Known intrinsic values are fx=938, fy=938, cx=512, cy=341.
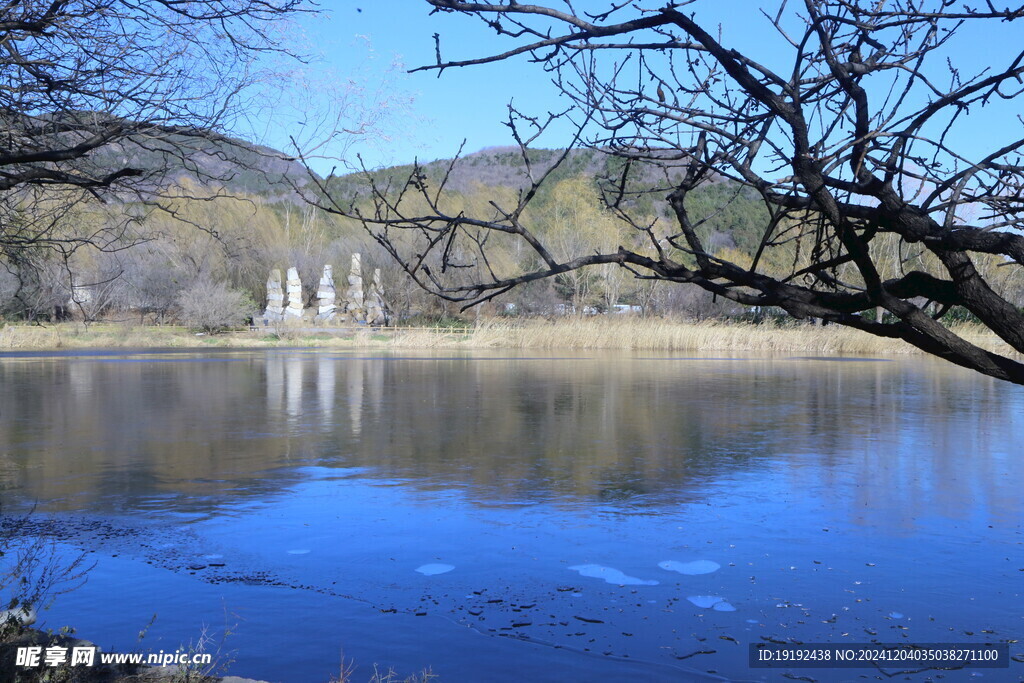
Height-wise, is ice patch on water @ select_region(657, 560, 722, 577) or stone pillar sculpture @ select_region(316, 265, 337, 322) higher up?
stone pillar sculpture @ select_region(316, 265, 337, 322)

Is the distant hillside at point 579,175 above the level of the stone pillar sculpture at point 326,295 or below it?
above

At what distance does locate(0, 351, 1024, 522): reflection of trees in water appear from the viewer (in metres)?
8.93

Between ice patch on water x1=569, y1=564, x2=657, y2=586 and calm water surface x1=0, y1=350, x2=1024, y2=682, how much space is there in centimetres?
3

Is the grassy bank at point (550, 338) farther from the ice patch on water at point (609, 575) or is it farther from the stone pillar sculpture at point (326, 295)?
the ice patch on water at point (609, 575)

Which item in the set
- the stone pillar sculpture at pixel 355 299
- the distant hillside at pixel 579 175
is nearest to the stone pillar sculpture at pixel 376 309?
the stone pillar sculpture at pixel 355 299

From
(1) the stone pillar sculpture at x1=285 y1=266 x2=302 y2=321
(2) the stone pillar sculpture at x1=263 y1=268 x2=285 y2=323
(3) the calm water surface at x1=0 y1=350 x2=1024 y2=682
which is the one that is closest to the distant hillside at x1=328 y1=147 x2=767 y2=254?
(1) the stone pillar sculpture at x1=285 y1=266 x2=302 y2=321

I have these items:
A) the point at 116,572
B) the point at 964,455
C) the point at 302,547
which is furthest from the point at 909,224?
the point at 964,455

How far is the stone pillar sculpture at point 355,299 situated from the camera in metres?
53.0

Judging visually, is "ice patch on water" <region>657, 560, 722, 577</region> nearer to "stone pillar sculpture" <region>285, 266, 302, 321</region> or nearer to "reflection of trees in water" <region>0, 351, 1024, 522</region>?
"reflection of trees in water" <region>0, 351, 1024, 522</region>

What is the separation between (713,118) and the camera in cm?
388

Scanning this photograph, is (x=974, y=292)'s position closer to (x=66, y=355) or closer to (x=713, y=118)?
(x=713, y=118)

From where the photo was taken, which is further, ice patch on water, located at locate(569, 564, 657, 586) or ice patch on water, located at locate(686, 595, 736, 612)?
ice patch on water, located at locate(569, 564, 657, 586)

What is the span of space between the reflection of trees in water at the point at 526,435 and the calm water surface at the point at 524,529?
7 centimetres

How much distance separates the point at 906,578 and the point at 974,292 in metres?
3.12
